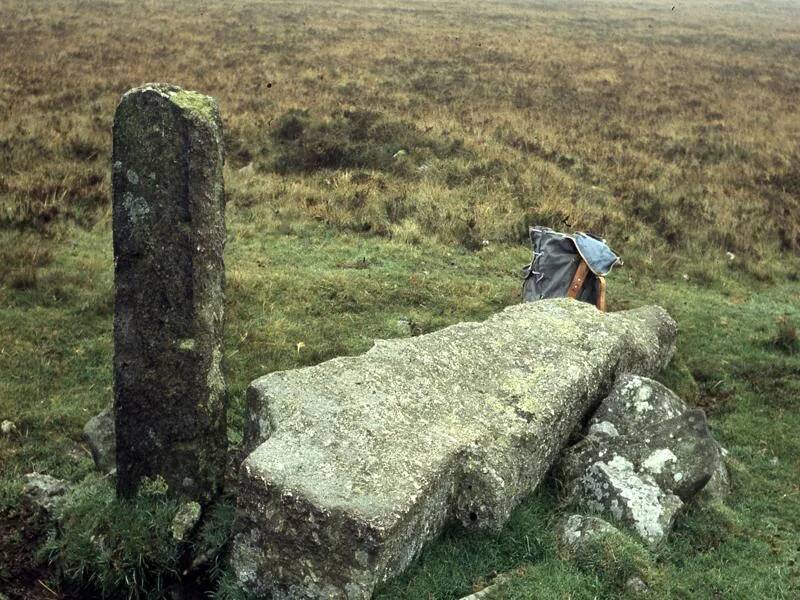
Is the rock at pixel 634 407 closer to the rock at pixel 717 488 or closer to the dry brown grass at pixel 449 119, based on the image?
the rock at pixel 717 488

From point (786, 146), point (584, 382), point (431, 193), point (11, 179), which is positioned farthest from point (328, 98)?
point (584, 382)

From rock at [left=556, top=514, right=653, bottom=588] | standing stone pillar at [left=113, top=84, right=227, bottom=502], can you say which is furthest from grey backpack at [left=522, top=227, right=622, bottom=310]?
standing stone pillar at [left=113, top=84, right=227, bottom=502]

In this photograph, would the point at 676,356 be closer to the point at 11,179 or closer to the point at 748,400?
the point at 748,400

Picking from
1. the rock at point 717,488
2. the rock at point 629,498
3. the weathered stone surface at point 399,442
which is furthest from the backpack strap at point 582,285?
the rock at point 629,498

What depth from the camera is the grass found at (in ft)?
20.1

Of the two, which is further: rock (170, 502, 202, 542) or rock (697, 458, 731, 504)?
rock (697, 458, 731, 504)

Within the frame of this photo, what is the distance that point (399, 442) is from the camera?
575cm

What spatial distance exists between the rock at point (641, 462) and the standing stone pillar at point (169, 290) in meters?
3.20

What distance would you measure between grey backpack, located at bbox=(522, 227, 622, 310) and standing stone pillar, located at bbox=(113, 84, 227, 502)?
225 inches

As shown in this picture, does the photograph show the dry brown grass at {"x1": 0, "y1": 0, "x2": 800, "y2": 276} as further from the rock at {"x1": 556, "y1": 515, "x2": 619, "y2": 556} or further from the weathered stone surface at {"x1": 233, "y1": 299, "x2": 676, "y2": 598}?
the rock at {"x1": 556, "y1": 515, "x2": 619, "y2": 556}

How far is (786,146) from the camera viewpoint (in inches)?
844

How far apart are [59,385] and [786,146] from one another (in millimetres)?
20481

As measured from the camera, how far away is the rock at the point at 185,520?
5.70 m

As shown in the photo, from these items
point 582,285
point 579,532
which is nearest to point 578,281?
point 582,285
